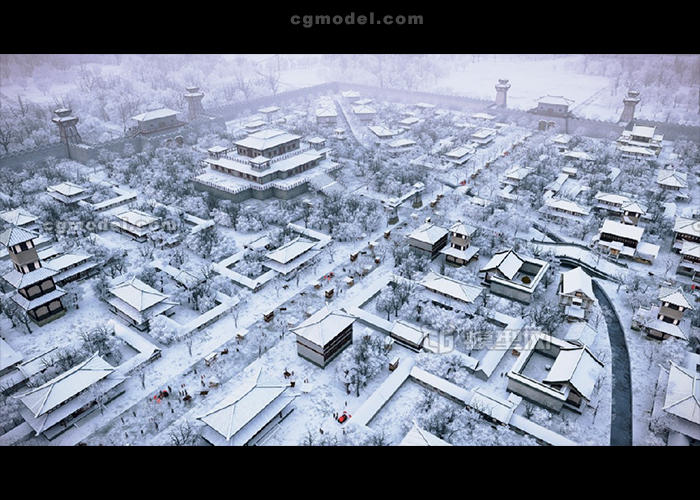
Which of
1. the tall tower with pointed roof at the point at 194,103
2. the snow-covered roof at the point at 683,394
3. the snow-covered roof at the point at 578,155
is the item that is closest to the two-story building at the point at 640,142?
the snow-covered roof at the point at 578,155

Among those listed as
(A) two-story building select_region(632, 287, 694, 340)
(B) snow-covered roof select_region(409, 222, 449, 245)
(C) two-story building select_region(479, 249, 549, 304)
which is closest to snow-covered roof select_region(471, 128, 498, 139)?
(B) snow-covered roof select_region(409, 222, 449, 245)

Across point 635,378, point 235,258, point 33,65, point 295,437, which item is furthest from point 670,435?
point 33,65

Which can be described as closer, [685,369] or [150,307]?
[685,369]

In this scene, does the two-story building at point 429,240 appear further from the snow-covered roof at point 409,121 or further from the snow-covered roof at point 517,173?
the snow-covered roof at point 409,121

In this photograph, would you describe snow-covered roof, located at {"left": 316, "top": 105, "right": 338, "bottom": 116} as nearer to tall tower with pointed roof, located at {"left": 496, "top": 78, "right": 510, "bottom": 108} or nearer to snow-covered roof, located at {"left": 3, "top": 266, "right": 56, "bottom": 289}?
tall tower with pointed roof, located at {"left": 496, "top": 78, "right": 510, "bottom": 108}

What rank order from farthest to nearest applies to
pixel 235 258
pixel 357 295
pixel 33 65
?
pixel 33 65, pixel 235 258, pixel 357 295

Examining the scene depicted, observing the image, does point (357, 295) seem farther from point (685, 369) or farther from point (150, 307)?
point (685, 369)
